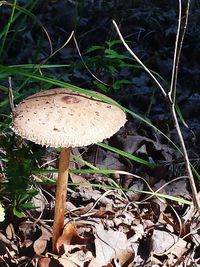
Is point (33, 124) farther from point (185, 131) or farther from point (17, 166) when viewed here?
point (185, 131)

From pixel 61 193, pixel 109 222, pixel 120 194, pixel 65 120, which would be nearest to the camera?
pixel 65 120

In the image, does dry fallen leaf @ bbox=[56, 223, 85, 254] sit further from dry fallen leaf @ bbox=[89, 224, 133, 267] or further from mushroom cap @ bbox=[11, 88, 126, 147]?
mushroom cap @ bbox=[11, 88, 126, 147]

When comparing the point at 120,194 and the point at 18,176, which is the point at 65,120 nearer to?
the point at 18,176

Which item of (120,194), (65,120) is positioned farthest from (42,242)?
(65,120)

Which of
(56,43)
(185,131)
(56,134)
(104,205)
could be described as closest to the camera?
(56,134)

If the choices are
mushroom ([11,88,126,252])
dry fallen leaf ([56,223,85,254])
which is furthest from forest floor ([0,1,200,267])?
mushroom ([11,88,126,252])

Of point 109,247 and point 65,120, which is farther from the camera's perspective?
point 109,247

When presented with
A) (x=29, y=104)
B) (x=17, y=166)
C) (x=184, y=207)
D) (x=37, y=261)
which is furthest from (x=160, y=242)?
(x=29, y=104)
